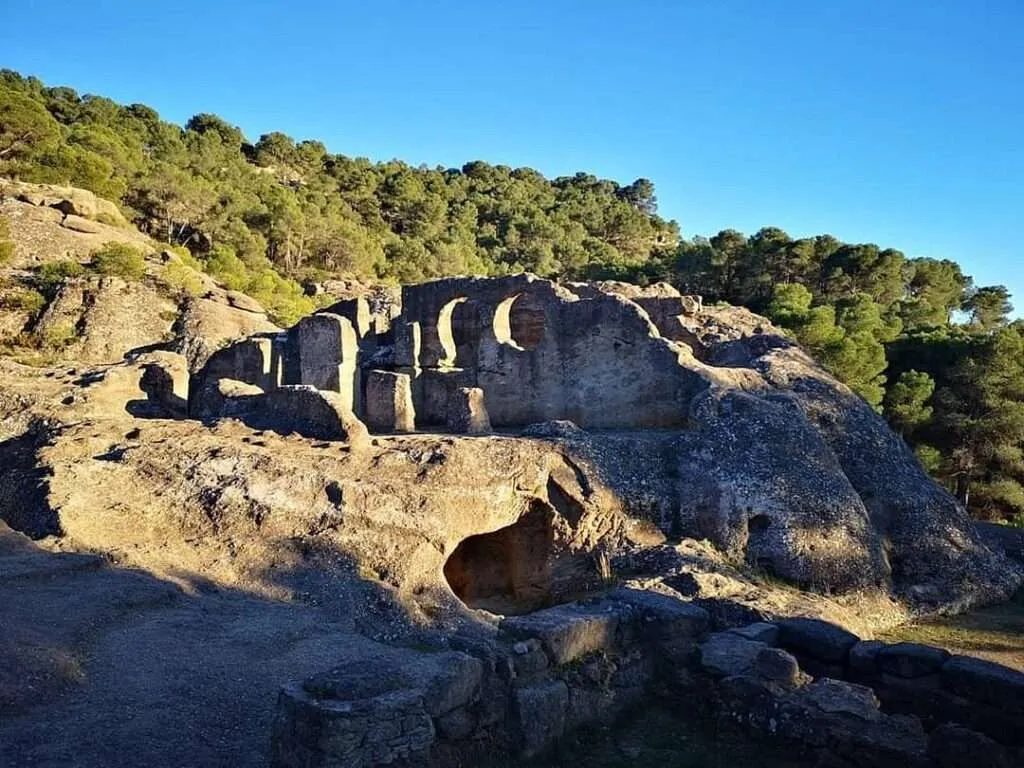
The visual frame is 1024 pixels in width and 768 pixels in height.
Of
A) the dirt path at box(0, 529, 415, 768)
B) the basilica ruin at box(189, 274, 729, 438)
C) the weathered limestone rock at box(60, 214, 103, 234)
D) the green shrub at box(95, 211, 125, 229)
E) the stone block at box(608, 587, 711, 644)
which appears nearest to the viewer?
the dirt path at box(0, 529, 415, 768)

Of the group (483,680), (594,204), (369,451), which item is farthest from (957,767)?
(594,204)

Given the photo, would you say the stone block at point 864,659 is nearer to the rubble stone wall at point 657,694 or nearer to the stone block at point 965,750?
the rubble stone wall at point 657,694

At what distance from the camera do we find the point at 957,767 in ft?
19.4

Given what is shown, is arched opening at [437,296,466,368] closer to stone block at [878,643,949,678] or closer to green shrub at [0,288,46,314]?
stone block at [878,643,949,678]

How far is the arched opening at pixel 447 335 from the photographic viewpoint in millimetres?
20781

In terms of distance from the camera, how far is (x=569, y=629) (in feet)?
24.6

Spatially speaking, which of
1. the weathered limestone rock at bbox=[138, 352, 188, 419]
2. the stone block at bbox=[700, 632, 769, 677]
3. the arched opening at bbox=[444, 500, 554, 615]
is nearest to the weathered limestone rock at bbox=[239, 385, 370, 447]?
the arched opening at bbox=[444, 500, 554, 615]

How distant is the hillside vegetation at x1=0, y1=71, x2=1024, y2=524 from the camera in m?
28.7

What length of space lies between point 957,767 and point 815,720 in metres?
1.15

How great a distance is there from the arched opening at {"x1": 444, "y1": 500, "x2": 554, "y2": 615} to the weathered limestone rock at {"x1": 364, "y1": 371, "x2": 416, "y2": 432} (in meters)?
3.55

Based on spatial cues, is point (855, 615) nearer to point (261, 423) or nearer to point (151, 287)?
point (261, 423)

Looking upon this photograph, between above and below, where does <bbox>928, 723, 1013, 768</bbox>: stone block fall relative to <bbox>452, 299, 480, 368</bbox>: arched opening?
below

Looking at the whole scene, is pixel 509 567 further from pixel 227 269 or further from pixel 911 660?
pixel 227 269

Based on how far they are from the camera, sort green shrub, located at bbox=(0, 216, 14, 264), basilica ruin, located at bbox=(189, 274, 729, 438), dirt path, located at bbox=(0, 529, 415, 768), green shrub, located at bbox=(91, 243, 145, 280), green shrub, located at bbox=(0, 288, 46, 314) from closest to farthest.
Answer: dirt path, located at bbox=(0, 529, 415, 768), basilica ruin, located at bbox=(189, 274, 729, 438), green shrub, located at bbox=(0, 288, 46, 314), green shrub, located at bbox=(91, 243, 145, 280), green shrub, located at bbox=(0, 216, 14, 264)
